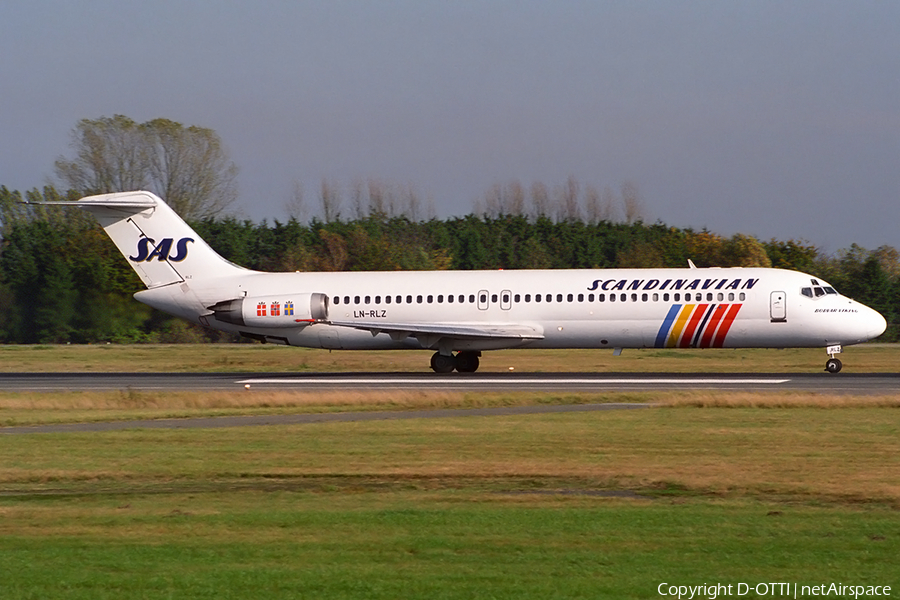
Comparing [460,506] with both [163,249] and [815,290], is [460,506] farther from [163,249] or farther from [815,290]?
[163,249]

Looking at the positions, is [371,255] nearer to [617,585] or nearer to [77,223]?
[77,223]

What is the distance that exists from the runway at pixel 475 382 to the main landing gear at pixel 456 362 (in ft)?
1.53

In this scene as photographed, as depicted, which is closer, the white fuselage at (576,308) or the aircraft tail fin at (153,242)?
the white fuselage at (576,308)

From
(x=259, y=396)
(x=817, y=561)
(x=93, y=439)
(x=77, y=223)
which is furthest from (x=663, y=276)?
(x=77, y=223)

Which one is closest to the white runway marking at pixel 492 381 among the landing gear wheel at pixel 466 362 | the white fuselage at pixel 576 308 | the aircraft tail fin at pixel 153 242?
the white fuselage at pixel 576 308

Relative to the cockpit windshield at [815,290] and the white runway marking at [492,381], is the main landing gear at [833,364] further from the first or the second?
the white runway marking at [492,381]

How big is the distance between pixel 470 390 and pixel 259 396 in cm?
585

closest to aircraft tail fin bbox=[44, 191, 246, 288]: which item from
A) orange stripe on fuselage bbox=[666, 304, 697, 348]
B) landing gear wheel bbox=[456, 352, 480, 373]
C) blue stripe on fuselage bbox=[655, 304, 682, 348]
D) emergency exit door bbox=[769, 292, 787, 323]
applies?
landing gear wheel bbox=[456, 352, 480, 373]

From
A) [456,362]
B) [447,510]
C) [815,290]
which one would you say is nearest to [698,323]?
[815,290]

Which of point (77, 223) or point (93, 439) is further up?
point (77, 223)

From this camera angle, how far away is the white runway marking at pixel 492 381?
31.3 meters

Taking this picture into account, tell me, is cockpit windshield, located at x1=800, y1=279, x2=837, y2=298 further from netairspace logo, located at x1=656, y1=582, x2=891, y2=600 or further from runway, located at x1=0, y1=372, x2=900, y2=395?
netairspace logo, located at x1=656, y1=582, x2=891, y2=600

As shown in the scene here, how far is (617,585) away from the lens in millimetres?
8922

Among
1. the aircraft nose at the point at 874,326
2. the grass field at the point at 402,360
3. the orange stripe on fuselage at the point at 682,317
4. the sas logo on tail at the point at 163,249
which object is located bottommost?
the grass field at the point at 402,360
